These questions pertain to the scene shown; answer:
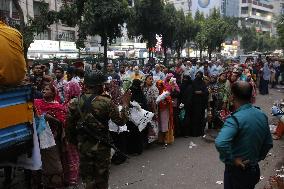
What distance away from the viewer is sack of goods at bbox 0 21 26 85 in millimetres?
4328

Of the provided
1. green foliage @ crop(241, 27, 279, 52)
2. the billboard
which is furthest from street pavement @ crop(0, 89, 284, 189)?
the billboard

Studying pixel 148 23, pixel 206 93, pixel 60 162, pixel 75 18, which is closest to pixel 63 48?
pixel 148 23

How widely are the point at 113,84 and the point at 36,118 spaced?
3.11m

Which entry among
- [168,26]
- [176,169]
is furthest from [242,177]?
[168,26]

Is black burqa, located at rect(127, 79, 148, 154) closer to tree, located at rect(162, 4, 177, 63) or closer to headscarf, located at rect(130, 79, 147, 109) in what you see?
headscarf, located at rect(130, 79, 147, 109)

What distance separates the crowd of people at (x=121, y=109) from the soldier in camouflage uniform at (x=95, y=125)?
0.01m

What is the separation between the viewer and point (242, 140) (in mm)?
3705

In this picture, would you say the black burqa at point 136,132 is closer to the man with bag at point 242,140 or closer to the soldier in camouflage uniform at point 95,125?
the soldier in camouflage uniform at point 95,125

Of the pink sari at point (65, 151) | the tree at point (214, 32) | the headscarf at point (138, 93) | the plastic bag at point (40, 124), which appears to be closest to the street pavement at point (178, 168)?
the pink sari at point (65, 151)

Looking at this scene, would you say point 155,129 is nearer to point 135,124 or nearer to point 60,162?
point 135,124

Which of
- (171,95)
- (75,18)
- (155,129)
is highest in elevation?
(75,18)

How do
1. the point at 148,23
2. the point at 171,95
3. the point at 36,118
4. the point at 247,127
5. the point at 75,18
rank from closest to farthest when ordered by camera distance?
1. the point at 247,127
2. the point at 36,118
3. the point at 171,95
4. the point at 75,18
5. the point at 148,23

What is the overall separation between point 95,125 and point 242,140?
1589 millimetres

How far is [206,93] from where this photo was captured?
36.3 feet
